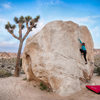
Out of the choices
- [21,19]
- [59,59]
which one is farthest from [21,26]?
[59,59]

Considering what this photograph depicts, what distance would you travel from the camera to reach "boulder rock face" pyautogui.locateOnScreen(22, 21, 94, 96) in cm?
502

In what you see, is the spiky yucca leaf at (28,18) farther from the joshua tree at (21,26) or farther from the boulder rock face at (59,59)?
the boulder rock face at (59,59)

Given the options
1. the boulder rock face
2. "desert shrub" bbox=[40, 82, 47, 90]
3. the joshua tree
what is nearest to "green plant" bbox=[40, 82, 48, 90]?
"desert shrub" bbox=[40, 82, 47, 90]

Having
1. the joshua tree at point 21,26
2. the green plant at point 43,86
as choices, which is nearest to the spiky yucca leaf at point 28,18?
the joshua tree at point 21,26

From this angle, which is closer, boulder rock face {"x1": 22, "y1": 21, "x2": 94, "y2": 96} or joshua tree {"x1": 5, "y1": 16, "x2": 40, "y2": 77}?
boulder rock face {"x1": 22, "y1": 21, "x2": 94, "y2": 96}

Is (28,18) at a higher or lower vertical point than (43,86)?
higher

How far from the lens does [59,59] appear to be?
213 inches

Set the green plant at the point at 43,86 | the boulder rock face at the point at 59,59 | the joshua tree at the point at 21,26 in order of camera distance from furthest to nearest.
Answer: the joshua tree at the point at 21,26 < the green plant at the point at 43,86 < the boulder rock face at the point at 59,59

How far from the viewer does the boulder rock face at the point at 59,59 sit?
16.5 feet

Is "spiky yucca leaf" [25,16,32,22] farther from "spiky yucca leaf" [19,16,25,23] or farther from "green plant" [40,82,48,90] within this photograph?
"green plant" [40,82,48,90]

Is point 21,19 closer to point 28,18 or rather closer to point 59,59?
point 28,18

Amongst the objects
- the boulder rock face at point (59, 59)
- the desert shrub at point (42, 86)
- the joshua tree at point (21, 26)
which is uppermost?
the joshua tree at point (21, 26)

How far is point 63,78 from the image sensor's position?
16.3 feet

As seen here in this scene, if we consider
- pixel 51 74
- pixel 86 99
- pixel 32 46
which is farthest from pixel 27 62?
pixel 86 99
